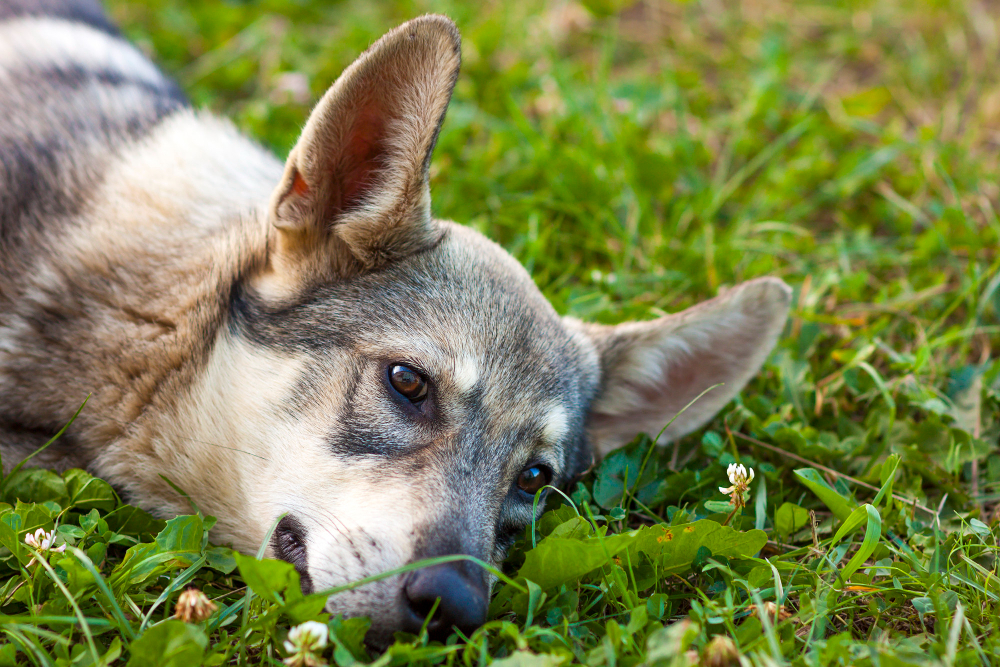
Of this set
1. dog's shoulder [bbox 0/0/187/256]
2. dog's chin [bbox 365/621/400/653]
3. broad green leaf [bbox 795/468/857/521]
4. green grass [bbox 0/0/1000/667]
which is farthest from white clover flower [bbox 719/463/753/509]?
dog's shoulder [bbox 0/0/187/256]

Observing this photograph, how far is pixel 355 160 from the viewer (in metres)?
2.86

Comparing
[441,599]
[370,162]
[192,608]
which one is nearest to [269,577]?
[192,608]

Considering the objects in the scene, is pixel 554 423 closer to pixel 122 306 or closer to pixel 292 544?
pixel 292 544

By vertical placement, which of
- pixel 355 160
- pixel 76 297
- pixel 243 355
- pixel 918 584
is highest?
pixel 355 160

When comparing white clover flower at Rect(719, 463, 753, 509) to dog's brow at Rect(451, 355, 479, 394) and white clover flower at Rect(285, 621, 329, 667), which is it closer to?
dog's brow at Rect(451, 355, 479, 394)

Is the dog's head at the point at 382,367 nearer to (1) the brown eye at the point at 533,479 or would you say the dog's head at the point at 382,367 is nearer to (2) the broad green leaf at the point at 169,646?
(1) the brown eye at the point at 533,479

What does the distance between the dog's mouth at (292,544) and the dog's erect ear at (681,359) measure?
144cm

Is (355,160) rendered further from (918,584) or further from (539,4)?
(539,4)

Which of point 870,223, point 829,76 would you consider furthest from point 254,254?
point 829,76

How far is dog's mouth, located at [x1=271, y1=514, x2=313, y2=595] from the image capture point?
2504mm

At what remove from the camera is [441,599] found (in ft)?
7.29

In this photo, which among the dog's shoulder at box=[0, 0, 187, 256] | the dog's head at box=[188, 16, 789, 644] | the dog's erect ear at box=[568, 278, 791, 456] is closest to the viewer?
the dog's head at box=[188, 16, 789, 644]

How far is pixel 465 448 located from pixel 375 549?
49 centimetres

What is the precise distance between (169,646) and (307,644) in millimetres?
375
